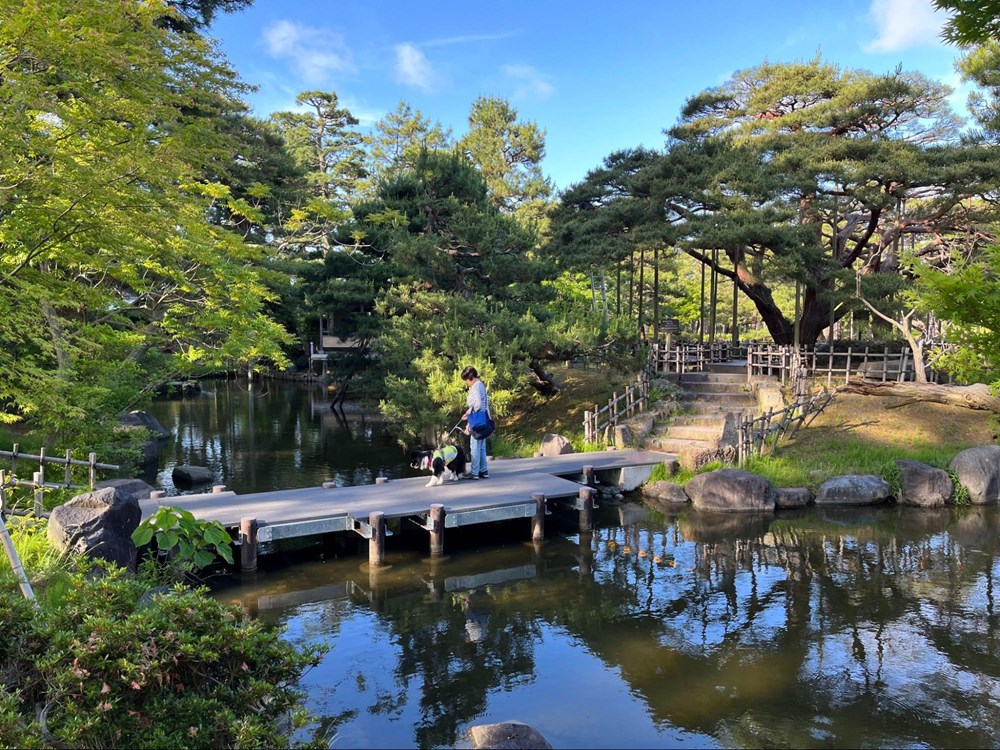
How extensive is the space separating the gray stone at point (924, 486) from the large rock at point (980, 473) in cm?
38

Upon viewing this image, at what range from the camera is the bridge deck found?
973 centimetres

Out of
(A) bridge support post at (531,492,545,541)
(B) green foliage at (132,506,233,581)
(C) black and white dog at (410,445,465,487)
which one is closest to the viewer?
(B) green foliage at (132,506,233,581)

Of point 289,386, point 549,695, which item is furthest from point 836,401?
point 289,386

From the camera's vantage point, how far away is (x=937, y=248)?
23094 millimetres

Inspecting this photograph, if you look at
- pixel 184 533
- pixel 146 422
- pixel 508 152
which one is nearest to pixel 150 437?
pixel 146 422

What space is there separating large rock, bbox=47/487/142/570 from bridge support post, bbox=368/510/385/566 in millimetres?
3051

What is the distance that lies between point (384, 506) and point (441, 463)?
59.8 inches

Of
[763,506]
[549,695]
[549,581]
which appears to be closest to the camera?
[549,695]

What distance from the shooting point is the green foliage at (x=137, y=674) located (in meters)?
4.10

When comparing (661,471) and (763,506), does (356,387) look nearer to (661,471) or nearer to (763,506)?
(661,471)

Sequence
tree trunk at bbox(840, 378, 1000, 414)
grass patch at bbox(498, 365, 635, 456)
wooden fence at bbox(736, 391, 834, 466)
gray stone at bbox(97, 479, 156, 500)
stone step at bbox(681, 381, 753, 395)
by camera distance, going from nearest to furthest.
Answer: gray stone at bbox(97, 479, 156, 500) < wooden fence at bbox(736, 391, 834, 466) < tree trunk at bbox(840, 378, 1000, 414) < grass patch at bbox(498, 365, 635, 456) < stone step at bbox(681, 381, 753, 395)

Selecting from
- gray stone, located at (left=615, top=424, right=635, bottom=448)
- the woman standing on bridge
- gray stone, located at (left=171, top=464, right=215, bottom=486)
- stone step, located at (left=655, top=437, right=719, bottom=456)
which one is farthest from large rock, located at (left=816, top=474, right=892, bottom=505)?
gray stone, located at (left=171, top=464, right=215, bottom=486)

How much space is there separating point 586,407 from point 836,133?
12.4 meters

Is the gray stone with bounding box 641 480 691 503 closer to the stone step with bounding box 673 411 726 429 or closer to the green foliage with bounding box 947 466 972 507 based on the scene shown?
the stone step with bounding box 673 411 726 429
